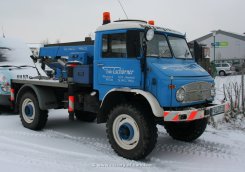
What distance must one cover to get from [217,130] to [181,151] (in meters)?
2.08

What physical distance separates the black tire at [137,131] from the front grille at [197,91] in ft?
2.48

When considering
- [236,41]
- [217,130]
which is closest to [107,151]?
[217,130]

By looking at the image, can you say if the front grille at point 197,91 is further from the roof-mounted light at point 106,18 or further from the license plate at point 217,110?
the roof-mounted light at point 106,18

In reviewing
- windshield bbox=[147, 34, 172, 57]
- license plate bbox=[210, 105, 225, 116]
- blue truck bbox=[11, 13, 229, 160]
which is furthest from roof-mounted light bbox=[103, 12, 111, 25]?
license plate bbox=[210, 105, 225, 116]

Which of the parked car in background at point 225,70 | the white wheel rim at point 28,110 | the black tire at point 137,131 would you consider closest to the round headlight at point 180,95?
the black tire at point 137,131

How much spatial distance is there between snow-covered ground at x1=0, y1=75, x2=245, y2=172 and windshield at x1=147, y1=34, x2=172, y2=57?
191cm

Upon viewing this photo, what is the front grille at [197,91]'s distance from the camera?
18.3 feet

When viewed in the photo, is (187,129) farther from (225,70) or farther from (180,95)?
(225,70)

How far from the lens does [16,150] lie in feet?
19.6

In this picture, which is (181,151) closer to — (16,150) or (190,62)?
(190,62)

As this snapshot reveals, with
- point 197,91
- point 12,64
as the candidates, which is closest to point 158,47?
point 197,91

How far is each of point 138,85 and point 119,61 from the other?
2.04ft

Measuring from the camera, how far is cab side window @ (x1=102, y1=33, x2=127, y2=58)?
594cm

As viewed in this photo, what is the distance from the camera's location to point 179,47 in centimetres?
664
